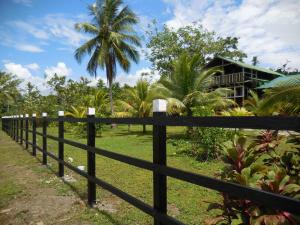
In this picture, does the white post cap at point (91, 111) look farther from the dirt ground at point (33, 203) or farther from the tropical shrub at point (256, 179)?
the tropical shrub at point (256, 179)

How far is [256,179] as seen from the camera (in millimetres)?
2355

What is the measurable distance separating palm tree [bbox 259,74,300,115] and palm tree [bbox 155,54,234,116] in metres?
10.7

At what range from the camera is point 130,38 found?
25734 mm

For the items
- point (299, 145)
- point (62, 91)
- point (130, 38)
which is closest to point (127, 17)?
point (130, 38)

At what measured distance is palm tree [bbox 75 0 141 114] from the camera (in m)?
24.9

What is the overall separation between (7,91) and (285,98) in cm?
4879

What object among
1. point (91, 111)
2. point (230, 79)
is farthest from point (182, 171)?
point (230, 79)

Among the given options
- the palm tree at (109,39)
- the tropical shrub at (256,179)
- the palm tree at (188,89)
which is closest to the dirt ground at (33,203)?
the tropical shrub at (256,179)

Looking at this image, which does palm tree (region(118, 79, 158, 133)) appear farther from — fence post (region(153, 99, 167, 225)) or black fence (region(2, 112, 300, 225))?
fence post (region(153, 99, 167, 225))

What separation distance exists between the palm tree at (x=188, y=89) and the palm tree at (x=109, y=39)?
9.31m

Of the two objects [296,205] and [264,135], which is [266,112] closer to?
[264,135]

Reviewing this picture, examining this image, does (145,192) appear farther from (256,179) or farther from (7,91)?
(7,91)

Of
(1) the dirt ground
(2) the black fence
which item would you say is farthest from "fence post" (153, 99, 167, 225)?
(1) the dirt ground

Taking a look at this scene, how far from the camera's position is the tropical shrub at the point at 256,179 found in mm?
2064
